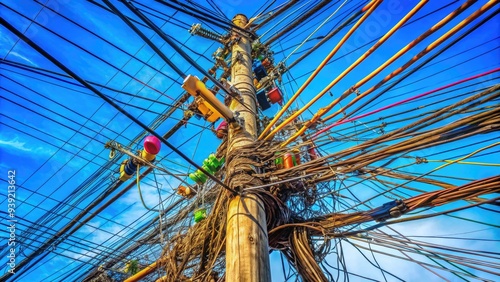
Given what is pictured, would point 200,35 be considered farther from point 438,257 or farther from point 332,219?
point 438,257

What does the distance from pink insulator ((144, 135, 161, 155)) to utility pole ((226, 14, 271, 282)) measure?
88cm

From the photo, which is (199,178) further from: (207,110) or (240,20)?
(240,20)

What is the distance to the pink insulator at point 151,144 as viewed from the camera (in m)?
3.12

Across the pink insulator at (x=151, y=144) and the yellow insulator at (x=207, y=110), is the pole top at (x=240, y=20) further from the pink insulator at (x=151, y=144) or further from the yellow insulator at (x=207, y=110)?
the pink insulator at (x=151, y=144)

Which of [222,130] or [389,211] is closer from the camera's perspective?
[389,211]

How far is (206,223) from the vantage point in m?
2.86

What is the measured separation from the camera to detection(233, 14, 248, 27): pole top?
15.7 ft

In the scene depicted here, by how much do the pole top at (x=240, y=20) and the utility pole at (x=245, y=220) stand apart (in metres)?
2.02

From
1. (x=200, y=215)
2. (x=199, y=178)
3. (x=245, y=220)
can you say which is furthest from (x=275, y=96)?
(x=245, y=220)

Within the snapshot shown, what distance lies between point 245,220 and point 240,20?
152 inches

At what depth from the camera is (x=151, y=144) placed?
3.13m

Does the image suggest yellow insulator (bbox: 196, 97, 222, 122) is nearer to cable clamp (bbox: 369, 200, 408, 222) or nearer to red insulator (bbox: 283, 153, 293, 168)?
red insulator (bbox: 283, 153, 293, 168)

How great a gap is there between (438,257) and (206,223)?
2.13m

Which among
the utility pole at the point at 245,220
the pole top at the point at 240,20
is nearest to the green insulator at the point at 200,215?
the utility pole at the point at 245,220
